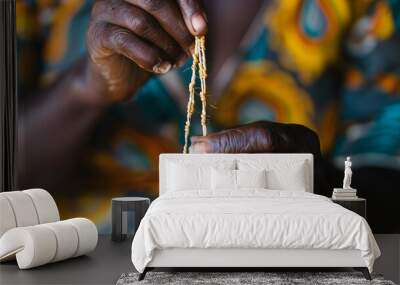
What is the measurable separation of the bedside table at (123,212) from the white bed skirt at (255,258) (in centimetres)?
189

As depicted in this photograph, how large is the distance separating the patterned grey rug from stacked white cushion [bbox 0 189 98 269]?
2.37ft

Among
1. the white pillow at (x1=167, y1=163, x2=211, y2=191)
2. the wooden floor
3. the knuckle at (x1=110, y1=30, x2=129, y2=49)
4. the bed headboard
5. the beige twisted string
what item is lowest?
the wooden floor

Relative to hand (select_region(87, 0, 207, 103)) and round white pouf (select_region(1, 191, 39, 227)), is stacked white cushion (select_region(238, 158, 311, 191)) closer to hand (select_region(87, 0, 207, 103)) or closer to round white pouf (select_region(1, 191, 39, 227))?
hand (select_region(87, 0, 207, 103))

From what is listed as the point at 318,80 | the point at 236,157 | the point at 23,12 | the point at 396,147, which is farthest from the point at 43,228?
the point at 396,147

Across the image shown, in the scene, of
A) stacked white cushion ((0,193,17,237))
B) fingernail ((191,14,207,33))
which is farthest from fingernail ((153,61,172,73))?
stacked white cushion ((0,193,17,237))

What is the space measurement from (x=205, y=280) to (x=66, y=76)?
135 inches

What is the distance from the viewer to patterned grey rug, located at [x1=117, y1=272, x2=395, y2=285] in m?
5.14

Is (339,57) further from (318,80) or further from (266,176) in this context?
(266,176)

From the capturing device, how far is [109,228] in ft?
25.2

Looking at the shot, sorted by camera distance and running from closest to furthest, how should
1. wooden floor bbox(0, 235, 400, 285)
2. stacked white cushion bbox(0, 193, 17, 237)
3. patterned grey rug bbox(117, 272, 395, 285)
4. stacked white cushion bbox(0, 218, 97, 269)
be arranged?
patterned grey rug bbox(117, 272, 395, 285) → wooden floor bbox(0, 235, 400, 285) → stacked white cushion bbox(0, 218, 97, 269) → stacked white cushion bbox(0, 193, 17, 237)

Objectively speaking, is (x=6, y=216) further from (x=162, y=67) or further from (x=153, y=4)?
(x=153, y=4)

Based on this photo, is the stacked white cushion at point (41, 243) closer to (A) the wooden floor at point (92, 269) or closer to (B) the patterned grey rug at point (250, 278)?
(A) the wooden floor at point (92, 269)

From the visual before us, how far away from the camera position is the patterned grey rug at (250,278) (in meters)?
5.14

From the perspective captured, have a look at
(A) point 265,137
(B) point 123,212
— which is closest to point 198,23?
(A) point 265,137
